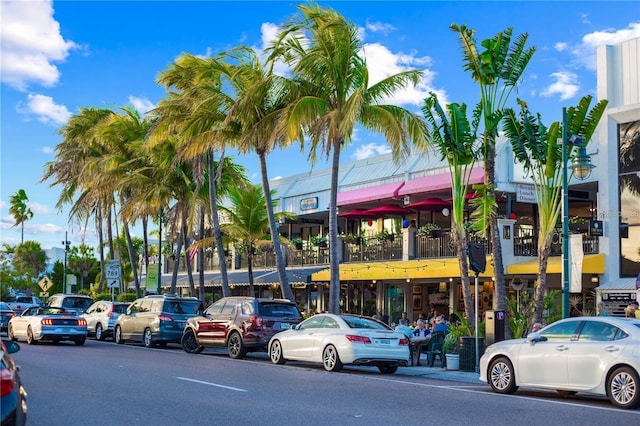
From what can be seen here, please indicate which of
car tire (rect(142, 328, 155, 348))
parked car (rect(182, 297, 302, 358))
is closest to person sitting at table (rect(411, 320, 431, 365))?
parked car (rect(182, 297, 302, 358))

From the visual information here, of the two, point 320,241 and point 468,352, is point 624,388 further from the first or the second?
point 320,241

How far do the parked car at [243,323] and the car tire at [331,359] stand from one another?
11.3ft

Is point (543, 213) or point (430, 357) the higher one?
point (543, 213)

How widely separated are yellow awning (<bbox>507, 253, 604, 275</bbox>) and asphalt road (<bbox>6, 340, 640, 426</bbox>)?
9.24 meters

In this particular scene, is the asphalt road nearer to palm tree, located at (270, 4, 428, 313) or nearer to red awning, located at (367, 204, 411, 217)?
palm tree, located at (270, 4, 428, 313)

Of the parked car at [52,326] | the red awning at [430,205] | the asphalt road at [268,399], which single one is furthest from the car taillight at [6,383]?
the red awning at [430,205]

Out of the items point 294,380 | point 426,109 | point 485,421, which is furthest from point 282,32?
point 485,421

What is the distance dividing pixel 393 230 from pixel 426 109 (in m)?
12.7

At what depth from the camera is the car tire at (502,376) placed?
589 inches

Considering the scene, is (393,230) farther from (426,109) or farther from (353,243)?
(426,109)

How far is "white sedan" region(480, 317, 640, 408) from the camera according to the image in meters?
12.9

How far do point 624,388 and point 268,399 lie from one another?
218 inches

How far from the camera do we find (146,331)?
2780 cm

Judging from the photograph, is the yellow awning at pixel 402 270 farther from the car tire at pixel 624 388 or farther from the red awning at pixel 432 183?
the car tire at pixel 624 388
